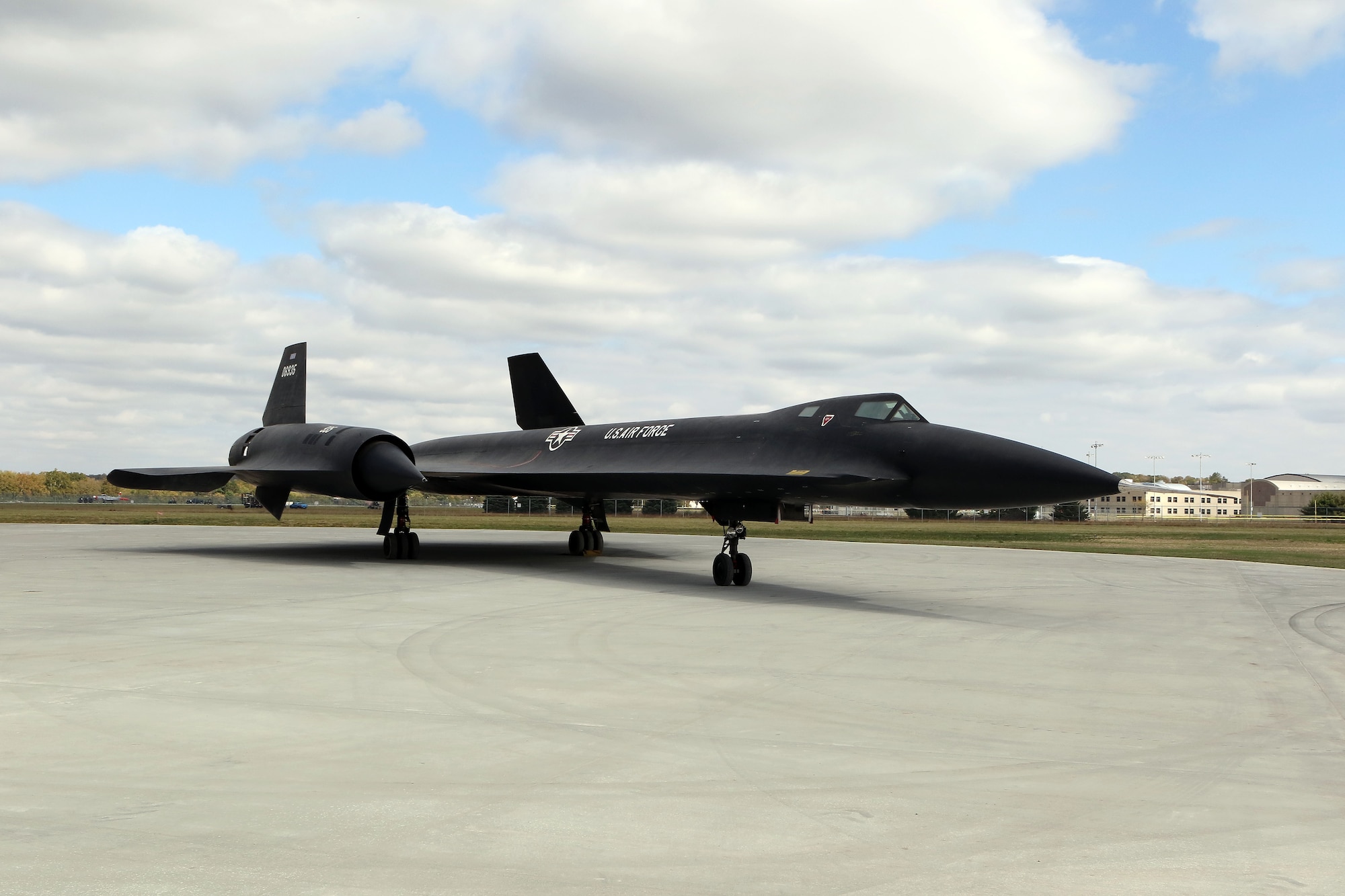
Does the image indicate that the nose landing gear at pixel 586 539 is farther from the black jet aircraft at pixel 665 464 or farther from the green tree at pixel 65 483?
the green tree at pixel 65 483

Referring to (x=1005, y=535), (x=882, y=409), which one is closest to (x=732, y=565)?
(x=882, y=409)

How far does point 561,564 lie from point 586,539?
2.86 meters

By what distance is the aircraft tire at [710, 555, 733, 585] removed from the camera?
1345 centimetres

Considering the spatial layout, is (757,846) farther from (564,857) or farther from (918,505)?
(918,505)

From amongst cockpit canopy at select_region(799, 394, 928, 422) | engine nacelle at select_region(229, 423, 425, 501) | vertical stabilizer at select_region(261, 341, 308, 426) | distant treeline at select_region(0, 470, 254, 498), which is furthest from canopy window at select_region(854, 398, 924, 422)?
distant treeline at select_region(0, 470, 254, 498)

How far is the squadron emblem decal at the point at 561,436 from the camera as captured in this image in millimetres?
18469

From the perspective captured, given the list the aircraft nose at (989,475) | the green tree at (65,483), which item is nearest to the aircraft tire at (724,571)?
the aircraft nose at (989,475)

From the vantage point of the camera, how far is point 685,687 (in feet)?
21.1

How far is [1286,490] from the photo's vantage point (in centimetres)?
13788

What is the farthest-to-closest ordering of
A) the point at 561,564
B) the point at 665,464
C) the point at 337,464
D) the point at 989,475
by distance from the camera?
the point at 561,564 < the point at 337,464 < the point at 665,464 < the point at 989,475

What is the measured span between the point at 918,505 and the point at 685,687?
6212mm

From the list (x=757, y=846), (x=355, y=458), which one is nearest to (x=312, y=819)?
(x=757, y=846)

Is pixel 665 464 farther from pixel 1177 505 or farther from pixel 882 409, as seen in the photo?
pixel 1177 505

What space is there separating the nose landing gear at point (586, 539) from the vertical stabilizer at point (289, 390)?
6.07 metres
